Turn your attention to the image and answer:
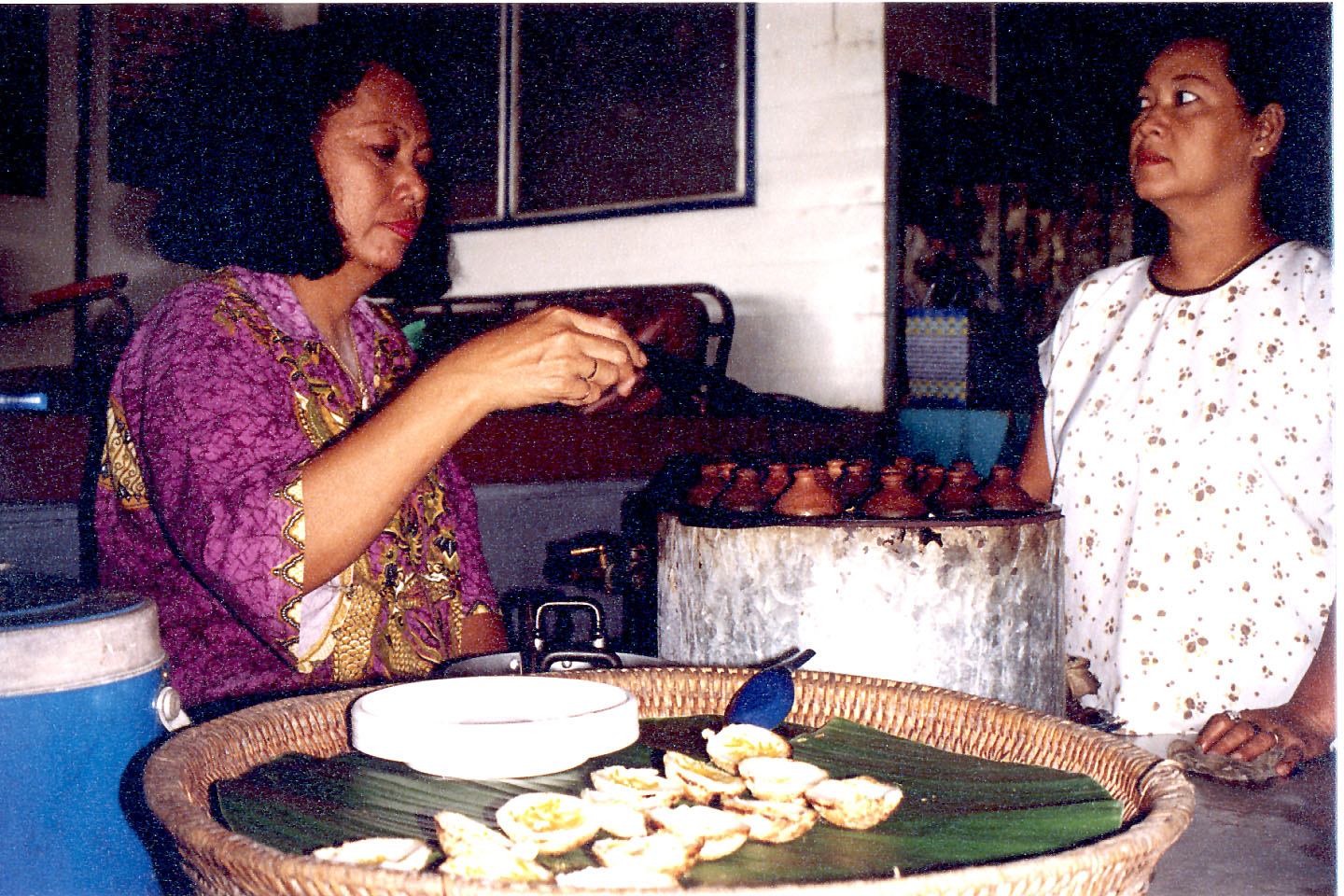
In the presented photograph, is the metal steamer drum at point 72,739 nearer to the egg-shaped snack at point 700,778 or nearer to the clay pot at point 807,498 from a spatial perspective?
the egg-shaped snack at point 700,778

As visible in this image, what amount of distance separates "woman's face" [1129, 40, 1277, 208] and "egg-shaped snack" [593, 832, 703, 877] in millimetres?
1695

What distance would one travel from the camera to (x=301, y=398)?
1681mm

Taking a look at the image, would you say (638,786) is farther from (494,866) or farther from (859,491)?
(859,491)

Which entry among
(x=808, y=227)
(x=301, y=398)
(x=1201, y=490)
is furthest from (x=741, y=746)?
(x=808, y=227)

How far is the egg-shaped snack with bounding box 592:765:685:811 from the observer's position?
781 millimetres

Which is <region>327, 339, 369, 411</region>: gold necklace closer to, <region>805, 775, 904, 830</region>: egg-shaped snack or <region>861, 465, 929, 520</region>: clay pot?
<region>861, 465, 929, 520</region>: clay pot

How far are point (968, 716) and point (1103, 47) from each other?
160 inches

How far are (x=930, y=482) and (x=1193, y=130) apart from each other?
1038 millimetres

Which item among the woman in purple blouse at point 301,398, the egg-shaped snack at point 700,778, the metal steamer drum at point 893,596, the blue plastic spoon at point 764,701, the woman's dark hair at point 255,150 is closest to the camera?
the egg-shaped snack at point 700,778

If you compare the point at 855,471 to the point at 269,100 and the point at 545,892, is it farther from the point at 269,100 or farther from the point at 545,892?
the point at 269,100

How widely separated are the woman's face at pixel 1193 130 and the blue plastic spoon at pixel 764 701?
141 centimetres

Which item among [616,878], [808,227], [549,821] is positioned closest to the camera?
[616,878]

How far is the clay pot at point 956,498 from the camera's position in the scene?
4.10 feet

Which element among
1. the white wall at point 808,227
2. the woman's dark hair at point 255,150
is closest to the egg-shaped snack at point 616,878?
the woman's dark hair at point 255,150
